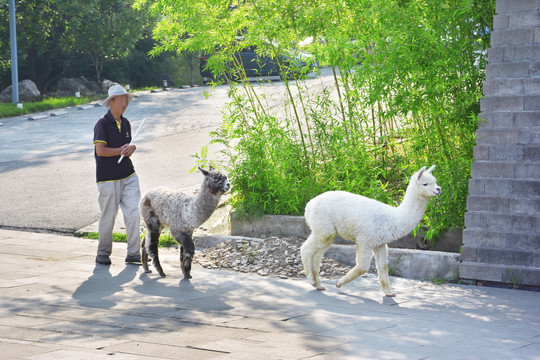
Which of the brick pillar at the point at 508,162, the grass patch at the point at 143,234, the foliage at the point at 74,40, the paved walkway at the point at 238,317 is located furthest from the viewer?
the foliage at the point at 74,40

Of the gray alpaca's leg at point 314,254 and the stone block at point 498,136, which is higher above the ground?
the stone block at point 498,136

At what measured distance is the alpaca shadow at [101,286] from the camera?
6352mm

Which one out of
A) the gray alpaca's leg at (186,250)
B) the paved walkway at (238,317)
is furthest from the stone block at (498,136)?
the gray alpaca's leg at (186,250)

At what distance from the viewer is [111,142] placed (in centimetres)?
782

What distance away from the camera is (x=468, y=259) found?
7.25 metres

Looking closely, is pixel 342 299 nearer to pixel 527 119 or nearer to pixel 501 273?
pixel 501 273

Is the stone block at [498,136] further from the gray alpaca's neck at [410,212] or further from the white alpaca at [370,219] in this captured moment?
the gray alpaca's neck at [410,212]

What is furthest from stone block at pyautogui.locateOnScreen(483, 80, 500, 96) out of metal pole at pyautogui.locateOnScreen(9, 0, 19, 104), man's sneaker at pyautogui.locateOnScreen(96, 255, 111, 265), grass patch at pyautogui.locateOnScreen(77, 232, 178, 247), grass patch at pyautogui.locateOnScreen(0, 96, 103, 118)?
metal pole at pyautogui.locateOnScreen(9, 0, 19, 104)

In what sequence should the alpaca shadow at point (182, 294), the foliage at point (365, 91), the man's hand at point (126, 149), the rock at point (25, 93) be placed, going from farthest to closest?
the rock at point (25, 93), the foliage at point (365, 91), the man's hand at point (126, 149), the alpaca shadow at point (182, 294)

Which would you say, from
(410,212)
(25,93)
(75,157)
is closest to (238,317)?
(410,212)

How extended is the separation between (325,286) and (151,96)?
1836 cm

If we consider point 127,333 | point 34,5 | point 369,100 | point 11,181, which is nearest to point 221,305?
point 127,333

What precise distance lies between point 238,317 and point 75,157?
9.64 metres

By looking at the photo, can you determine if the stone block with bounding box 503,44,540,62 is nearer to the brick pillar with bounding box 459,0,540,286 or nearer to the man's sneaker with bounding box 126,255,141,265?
the brick pillar with bounding box 459,0,540,286
